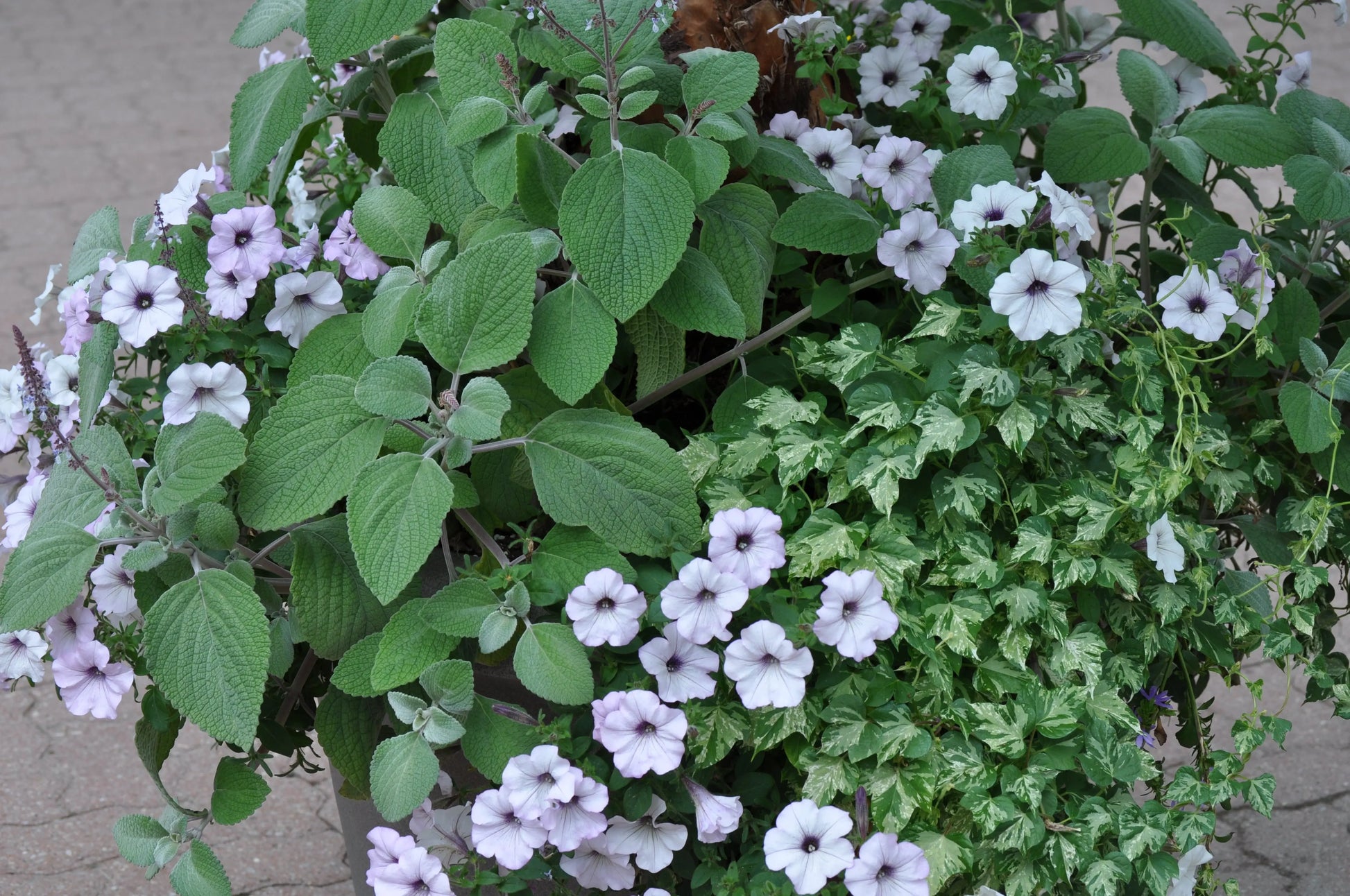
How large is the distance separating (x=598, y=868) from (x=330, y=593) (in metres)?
0.35

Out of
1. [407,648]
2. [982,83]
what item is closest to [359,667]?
[407,648]

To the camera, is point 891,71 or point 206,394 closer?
point 206,394

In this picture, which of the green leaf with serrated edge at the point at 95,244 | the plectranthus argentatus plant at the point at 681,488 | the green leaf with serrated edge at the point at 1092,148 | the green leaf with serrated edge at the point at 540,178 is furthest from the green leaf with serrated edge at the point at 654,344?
the green leaf with serrated edge at the point at 95,244

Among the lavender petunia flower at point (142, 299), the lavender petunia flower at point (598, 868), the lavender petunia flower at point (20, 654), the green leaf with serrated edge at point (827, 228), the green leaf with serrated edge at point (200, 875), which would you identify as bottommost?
the green leaf with serrated edge at point (200, 875)

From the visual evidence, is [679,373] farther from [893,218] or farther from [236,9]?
[236,9]

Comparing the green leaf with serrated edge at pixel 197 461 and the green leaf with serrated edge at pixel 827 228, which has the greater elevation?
the green leaf with serrated edge at pixel 827 228

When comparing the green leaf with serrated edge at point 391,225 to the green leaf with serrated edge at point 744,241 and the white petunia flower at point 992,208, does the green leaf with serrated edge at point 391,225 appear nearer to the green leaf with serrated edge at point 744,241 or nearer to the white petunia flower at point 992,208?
the green leaf with serrated edge at point 744,241

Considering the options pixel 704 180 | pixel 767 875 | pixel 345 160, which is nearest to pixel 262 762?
pixel 767 875

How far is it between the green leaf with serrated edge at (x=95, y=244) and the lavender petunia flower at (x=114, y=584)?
0.34 m

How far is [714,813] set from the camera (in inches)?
45.9

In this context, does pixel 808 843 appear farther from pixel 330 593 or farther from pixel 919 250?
pixel 919 250

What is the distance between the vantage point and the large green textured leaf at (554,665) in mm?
1137

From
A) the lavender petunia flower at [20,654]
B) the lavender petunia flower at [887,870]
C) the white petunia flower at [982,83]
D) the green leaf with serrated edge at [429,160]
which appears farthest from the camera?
the white petunia flower at [982,83]

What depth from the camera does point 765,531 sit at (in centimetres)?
116
